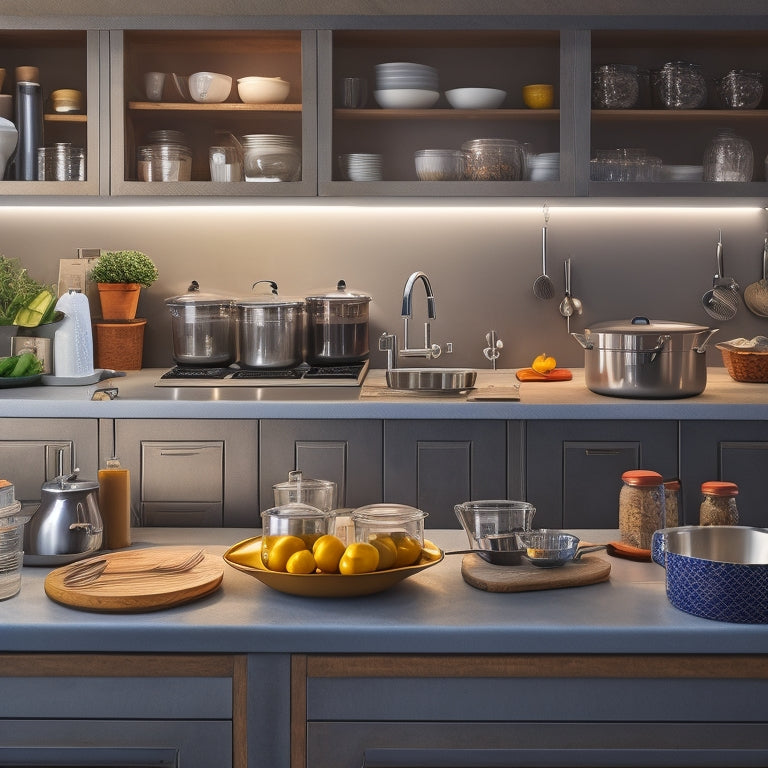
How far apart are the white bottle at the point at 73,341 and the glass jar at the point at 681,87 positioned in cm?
201

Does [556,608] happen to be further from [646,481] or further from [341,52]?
[341,52]

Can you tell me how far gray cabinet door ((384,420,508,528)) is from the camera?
295 cm

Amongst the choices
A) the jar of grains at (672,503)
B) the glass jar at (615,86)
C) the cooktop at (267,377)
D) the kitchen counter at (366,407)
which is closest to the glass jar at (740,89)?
the glass jar at (615,86)

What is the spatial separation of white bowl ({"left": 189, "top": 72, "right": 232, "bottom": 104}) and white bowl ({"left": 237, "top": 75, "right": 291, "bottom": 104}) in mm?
46

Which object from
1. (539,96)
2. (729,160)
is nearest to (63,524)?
(539,96)

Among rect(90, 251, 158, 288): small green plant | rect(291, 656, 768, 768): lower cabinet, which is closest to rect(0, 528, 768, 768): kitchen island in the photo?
rect(291, 656, 768, 768): lower cabinet

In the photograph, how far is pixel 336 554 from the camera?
56.6 inches

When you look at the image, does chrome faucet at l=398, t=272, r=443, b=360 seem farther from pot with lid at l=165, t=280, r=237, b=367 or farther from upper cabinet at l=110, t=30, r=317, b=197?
pot with lid at l=165, t=280, r=237, b=367

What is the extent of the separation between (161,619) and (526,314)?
258 cm

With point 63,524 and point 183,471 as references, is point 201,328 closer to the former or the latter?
point 183,471

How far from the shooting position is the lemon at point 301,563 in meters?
1.43

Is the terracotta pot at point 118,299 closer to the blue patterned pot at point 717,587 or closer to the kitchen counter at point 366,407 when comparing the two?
the kitchen counter at point 366,407

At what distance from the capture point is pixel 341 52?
10.8 ft

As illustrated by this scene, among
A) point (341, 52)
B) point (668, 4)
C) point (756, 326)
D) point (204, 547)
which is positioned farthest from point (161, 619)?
point (756, 326)
